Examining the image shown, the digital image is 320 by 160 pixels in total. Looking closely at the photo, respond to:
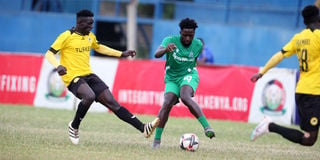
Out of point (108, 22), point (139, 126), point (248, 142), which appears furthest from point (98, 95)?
point (108, 22)

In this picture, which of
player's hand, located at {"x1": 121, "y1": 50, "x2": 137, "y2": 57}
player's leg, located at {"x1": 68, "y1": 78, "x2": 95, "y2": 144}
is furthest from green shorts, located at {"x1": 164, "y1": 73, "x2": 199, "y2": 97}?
player's leg, located at {"x1": 68, "y1": 78, "x2": 95, "y2": 144}

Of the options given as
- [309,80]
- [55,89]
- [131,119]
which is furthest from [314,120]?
[55,89]

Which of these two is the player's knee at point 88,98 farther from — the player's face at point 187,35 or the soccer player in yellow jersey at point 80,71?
the player's face at point 187,35

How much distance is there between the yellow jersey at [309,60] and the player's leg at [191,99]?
1.62 meters

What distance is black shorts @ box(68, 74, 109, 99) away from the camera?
39.1ft

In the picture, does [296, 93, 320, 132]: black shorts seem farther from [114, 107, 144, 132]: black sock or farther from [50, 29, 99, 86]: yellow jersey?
[50, 29, 99, 86]: yellow jersey

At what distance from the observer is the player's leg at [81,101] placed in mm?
11727

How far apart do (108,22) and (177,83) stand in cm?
1954

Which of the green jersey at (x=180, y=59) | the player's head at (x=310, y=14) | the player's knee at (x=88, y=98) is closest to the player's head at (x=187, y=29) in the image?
the green jersey at (x=180, y=59)

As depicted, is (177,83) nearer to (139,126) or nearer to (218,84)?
(139,126)

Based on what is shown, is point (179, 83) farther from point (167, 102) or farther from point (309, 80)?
point (309, 80)

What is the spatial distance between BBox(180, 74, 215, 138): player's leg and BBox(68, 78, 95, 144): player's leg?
1460 millimetres

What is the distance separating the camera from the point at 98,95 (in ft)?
39.6

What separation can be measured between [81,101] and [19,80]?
927 cm
